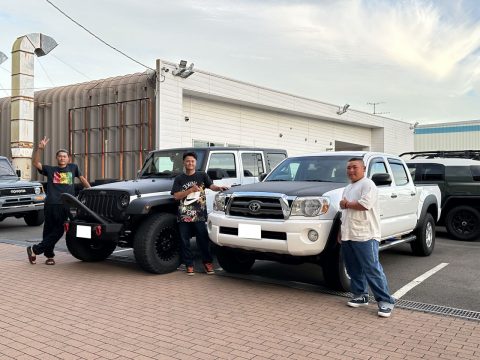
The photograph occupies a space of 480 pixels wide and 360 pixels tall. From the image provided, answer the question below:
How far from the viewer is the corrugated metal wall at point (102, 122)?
56.4 feet

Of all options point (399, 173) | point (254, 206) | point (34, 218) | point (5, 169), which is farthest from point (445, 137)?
point (254, 206)

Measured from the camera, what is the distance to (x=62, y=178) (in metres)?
7.61

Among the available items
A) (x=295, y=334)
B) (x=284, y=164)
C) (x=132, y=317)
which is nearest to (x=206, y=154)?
(x=284, y=164)

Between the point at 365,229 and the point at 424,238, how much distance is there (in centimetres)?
367

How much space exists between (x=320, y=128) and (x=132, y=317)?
22.7 metres

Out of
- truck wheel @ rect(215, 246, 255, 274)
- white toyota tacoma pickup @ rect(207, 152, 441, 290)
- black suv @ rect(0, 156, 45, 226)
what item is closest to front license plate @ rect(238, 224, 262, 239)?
white toyota tacoma pickup @ rect(207, 152, 441, 290)

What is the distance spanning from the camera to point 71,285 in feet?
20.8

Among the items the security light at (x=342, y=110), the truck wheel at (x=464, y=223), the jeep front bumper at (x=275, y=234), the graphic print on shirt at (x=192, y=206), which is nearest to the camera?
the jeep front bumper at (x=275, y=234)

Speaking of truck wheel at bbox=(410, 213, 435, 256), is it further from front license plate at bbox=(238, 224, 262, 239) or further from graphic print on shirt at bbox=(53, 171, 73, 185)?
graphic print on shirt at bbox=(53, 171, 73, 185)

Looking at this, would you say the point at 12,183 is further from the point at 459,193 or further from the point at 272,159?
the point at 459,193

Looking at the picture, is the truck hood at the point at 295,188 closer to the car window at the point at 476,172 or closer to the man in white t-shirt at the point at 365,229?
the man in white t-shirt at the point at 365,229

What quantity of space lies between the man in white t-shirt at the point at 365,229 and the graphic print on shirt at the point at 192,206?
2278mm

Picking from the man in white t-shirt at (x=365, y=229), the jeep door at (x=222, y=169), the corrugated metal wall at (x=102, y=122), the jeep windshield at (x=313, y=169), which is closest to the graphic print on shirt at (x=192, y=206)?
the jeep door at (x=222, y=169)

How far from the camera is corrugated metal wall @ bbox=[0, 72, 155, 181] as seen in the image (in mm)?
17200
